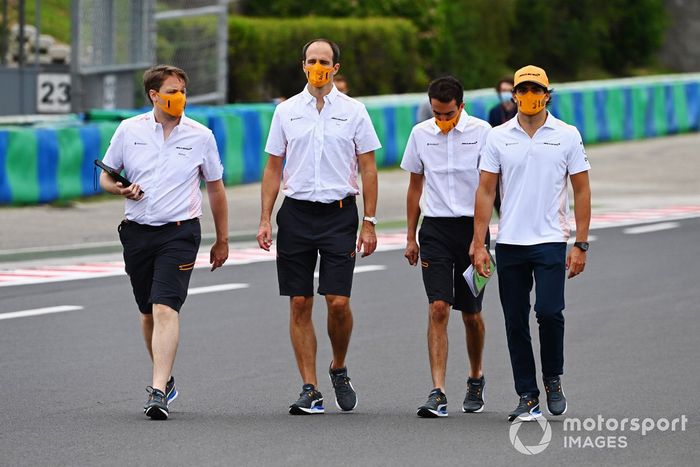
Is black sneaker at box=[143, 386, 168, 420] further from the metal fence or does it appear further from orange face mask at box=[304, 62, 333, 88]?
the metal fence

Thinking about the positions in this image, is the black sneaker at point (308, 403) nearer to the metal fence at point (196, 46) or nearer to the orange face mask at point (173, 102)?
the orange face mask at point (173, 102)

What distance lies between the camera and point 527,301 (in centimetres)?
812

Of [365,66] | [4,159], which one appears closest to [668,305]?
[4,159]

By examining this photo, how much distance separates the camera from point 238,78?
108 feet

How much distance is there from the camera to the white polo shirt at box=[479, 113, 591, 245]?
7938mm

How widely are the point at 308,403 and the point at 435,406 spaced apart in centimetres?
66

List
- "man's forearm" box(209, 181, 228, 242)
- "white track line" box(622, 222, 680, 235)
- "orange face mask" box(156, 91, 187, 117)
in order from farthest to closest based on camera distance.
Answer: "white track line" box(622, 222, 680, 235), "man's forearm" box(209, 181, 228, 242), "orange face mask" box(156, 91, 187, 117)

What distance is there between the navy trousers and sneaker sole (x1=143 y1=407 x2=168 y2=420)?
175 cm

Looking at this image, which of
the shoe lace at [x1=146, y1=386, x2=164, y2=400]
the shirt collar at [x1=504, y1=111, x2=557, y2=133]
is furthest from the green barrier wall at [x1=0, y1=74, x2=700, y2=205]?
the shirt collar at [x1=504, y1=111, x2=557, y2=133]

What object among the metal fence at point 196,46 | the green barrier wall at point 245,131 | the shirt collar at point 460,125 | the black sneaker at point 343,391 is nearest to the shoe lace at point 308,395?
the black sneaker at point 343,391

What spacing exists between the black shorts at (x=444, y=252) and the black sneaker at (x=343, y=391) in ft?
2.04

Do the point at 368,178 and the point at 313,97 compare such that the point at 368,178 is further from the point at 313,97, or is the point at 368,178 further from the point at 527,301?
the point at 527,301

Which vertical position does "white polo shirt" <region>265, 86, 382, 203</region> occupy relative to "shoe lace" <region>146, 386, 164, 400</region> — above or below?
above

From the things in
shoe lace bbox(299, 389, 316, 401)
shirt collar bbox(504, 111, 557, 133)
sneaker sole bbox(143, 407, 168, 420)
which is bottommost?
sneaker sole bbox(143, 407, 168, 420)
